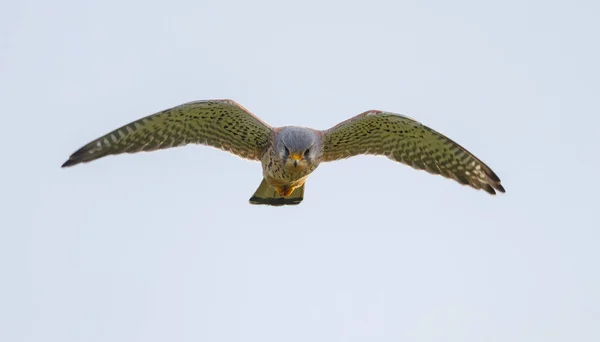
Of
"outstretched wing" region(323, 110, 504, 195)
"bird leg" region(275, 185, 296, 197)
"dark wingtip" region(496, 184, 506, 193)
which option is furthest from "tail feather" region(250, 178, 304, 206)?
"dark wingtip" region(496, 184, 506, 193)

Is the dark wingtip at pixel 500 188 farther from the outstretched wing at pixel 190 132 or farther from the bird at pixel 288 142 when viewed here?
the outstretched wing at pixel 190 132

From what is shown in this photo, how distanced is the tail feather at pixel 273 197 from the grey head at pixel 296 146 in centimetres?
140

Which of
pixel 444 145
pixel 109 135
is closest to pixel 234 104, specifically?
pixel 109 135

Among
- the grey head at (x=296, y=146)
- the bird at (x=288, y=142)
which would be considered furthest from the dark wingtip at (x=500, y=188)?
the grey head at (x=296, y=146)

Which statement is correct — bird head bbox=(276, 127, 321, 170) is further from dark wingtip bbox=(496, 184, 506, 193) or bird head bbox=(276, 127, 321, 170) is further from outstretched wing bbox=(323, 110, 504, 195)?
dark wingtip bbox=(496, 184, 506, 193)

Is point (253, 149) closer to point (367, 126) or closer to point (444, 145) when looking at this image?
point (367, 126)

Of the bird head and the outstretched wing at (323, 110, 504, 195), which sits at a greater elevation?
the outstretched wing at (323, 110, 504, 195)

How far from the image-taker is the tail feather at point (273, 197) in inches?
608

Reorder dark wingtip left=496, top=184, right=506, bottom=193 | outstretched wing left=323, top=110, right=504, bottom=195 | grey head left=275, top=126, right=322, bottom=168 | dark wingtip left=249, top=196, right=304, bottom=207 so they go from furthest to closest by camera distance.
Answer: dark wingtip left=249, top=196, right=304, bottom=207 < dark wingtip left=496, top=184, right=506, bottom=193 < outstretched wing left=323, top=110, right=504, bottom=195 < grey head left=275, top=126, right=322, bottom=168

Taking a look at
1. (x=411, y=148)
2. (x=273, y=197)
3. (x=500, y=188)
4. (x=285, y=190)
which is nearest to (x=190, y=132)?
(x=285, y=190)

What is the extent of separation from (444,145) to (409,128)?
0.69 m

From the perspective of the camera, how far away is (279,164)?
1410cm

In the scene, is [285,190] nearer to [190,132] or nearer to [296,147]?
[296,147]

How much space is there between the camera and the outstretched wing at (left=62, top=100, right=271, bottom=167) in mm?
14172
